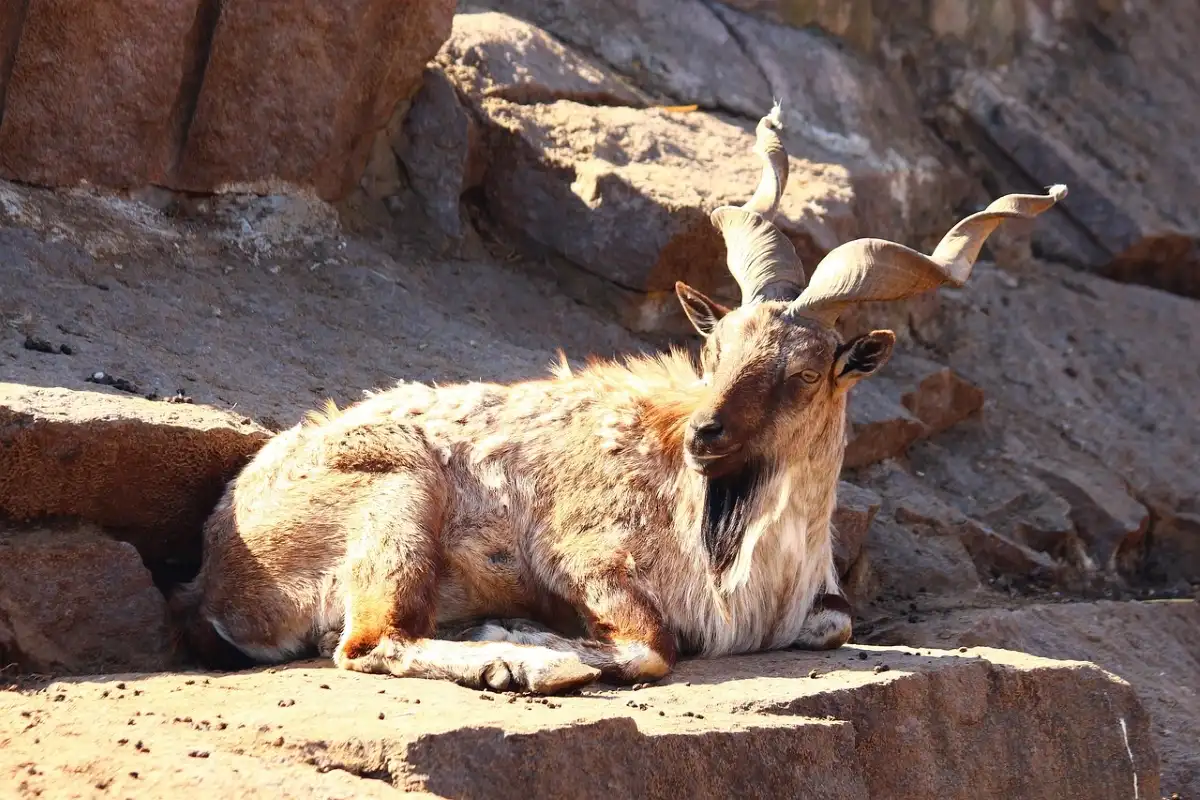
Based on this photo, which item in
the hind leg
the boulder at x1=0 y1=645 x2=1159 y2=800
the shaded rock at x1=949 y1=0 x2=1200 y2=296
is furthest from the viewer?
the shaded rock at x1=949 y1=0 x2=1200 y2=296

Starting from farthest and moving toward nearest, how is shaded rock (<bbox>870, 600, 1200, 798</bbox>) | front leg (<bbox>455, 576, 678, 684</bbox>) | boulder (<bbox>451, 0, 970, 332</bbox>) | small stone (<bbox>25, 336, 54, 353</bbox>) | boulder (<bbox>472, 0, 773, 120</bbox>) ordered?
boulder (<bbox>472, 0, 773, 120</bbox>) → boulder (<bbox>451, 0, 970, 332</bbox>) → shaded rock (<bbox>870, 600, 1200, 798</bbox>) → small stone (<bbox>25, 336, 54, 353</bbox>) → front leg (<bbox>455, 576, 678, 684</bbox>)

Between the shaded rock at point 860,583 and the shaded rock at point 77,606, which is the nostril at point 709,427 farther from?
the shaded rock at point 860,583

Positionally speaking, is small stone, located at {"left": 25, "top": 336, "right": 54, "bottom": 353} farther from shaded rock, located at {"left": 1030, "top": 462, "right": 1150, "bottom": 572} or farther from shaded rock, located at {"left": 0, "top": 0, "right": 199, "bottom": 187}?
shaded rock, located at {"left": 1030, "top": 462, "right": 1150, "bottom": 572}

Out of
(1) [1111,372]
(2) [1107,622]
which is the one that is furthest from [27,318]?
(1) [1111,372]

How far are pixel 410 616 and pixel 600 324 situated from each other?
3.96m

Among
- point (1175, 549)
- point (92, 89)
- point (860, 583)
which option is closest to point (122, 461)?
point (92, 89)

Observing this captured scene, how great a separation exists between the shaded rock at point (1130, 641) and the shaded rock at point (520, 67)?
4157 mm

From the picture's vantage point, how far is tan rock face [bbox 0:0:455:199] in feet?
25.1

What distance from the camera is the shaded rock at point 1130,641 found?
7.06m

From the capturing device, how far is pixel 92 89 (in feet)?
25.6

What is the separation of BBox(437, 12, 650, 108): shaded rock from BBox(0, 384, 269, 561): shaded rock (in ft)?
13.1

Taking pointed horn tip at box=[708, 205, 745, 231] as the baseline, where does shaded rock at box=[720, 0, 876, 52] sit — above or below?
above

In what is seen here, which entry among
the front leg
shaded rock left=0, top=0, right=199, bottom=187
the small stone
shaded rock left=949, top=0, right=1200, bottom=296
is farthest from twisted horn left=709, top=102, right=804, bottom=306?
shaded rock left=949, top=0, right=1200, bottom=296

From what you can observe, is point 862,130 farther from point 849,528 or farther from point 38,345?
point 38,345
